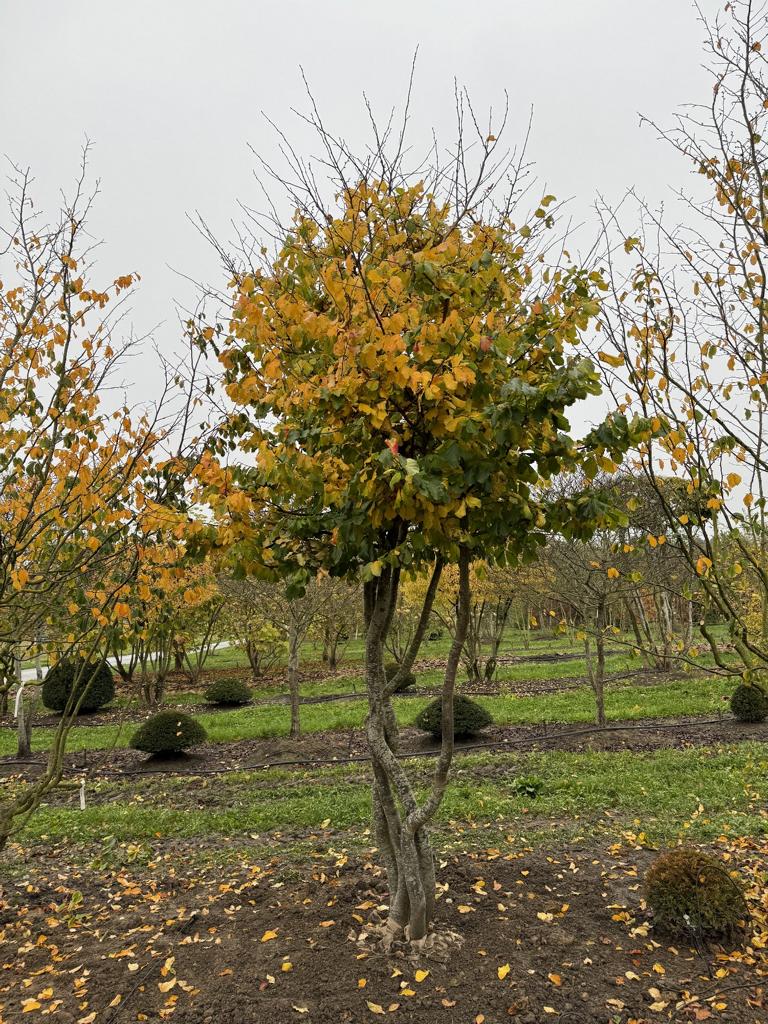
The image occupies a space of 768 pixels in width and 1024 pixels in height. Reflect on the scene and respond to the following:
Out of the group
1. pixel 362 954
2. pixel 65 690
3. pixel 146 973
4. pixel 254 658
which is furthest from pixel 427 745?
pixel 254 658

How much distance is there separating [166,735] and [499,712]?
19.0ft

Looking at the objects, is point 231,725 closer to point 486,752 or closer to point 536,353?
point 486,752

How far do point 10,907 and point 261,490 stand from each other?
357 centimetres

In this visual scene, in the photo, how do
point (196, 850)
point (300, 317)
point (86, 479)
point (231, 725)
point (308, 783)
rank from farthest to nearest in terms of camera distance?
point (231, 725), point (308, 783), point (196, 850), point (86, 479), point (300, 317)

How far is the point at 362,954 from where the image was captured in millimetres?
3445

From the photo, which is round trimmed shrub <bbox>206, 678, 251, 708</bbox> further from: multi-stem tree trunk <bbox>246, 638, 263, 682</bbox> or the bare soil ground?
multi-stem tree trunk <bbox>246, 638, 263, 682</bbox>

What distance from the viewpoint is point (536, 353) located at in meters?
3.19

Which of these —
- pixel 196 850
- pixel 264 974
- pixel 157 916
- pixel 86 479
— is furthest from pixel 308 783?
pixel 86 479

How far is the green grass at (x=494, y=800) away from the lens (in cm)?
585

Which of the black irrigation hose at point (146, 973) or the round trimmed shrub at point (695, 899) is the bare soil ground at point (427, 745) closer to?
the black irrigation hose at point (146, 973)

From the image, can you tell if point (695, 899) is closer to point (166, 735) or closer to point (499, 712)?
point (166, 735)

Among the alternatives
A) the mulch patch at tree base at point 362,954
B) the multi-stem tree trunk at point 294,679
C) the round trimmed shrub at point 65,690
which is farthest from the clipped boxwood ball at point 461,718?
the round trimmed shrub at point 65,690

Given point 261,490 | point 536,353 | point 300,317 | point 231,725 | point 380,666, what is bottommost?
point 231,725

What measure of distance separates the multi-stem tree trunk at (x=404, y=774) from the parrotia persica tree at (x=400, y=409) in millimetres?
12
